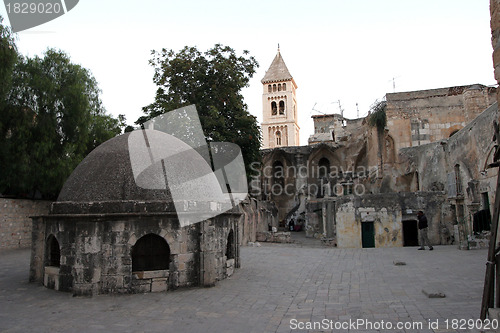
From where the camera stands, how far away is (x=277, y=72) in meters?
69.9

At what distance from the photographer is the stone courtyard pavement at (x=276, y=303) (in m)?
6.08

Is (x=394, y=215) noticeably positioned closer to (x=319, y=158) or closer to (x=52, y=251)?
(x=52, y=251)

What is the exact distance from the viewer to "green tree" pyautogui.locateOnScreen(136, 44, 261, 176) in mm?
19484

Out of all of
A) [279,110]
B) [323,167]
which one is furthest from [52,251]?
[279,110]

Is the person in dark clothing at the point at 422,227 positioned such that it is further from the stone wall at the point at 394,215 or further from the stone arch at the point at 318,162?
the stone arch at the point at 318,162

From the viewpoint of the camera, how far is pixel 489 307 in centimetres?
551

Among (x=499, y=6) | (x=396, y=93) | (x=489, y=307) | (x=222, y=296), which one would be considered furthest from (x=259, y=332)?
(x=396, y=93)

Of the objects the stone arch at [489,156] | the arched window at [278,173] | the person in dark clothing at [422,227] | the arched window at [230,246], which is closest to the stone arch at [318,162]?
the arched window at [278,173]

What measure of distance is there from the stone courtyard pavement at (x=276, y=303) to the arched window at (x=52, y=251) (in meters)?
0.67

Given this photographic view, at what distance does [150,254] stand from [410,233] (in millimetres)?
14504

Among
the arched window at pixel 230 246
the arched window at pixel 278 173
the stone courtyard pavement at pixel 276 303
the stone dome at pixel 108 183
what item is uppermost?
the arched window at pixel 278 173

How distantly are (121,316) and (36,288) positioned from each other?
3.95 m

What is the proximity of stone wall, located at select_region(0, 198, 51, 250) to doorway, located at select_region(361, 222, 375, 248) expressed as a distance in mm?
15523

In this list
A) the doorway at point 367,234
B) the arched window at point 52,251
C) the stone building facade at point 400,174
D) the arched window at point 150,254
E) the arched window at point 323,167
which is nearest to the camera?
the arched window at point 150,254
